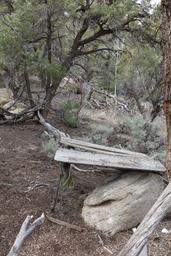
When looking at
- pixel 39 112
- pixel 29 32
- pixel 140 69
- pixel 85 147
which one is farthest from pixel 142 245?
pixel 140 69

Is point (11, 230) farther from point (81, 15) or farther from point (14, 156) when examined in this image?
point (81, 15)

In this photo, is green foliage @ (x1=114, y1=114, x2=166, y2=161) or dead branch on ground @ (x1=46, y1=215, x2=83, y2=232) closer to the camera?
dead branch on ground @ (x1=46, y1=215, x2=83, y2=232)

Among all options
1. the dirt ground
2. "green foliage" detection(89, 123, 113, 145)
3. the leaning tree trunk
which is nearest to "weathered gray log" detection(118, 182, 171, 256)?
the leaning tree trunk

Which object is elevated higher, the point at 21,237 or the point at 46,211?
the point at 21,237

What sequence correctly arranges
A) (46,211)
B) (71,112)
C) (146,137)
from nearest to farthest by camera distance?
1. (46,211)
2. (146,137)
3. (71,112)

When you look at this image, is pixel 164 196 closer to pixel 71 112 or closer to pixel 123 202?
pixel 123 202

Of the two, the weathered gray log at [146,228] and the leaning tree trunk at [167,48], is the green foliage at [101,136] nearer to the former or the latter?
the leaning tree trunk at [167,48]

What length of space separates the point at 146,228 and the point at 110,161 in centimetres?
176

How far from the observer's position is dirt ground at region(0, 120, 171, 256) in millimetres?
3160

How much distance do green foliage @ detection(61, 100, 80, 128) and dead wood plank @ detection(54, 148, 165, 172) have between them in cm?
478

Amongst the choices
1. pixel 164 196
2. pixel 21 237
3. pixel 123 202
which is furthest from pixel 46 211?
pixel 164 196

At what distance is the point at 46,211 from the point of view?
373 cm

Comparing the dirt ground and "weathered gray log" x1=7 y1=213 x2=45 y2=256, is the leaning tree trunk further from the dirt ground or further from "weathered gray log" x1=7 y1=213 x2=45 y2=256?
"weathered gray log" x1=7 y1=213 x2=45 y2=256

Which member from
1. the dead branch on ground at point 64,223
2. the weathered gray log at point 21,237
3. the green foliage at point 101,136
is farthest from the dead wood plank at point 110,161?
the green foliage at point 101,136
